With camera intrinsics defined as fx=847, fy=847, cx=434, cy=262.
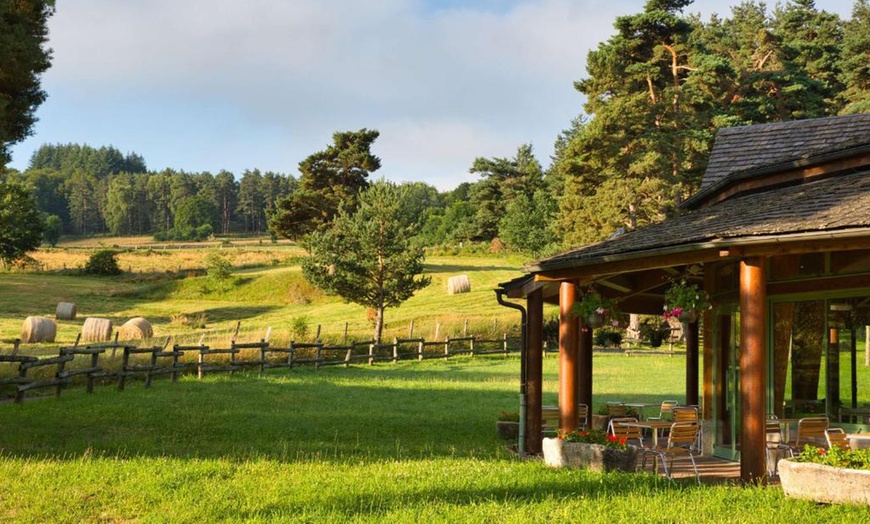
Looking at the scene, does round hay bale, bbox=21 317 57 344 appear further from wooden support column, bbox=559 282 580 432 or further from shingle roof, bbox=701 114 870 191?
wooden support column, bbox=559 282 580 432

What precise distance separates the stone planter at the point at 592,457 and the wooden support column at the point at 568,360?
0.60 m

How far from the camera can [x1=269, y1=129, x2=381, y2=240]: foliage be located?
57312 millimetres

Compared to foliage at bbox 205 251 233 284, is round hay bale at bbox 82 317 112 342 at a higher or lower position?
lower

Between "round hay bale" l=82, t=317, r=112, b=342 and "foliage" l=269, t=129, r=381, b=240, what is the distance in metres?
21.6

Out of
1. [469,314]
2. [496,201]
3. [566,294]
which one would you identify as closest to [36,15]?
[566,294]

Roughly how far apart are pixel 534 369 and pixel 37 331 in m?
28.9

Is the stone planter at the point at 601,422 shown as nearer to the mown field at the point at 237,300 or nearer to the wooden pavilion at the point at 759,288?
the wooden pavilion at the point at 759,288

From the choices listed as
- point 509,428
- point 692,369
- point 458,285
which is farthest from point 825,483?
point 458,285

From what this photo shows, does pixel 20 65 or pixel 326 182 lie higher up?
pixel 326 182

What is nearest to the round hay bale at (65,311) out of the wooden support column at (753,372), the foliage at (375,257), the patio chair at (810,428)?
the foliage at (375,257)

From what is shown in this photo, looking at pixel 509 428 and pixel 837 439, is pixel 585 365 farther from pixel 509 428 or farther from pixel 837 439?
pixel 837 439

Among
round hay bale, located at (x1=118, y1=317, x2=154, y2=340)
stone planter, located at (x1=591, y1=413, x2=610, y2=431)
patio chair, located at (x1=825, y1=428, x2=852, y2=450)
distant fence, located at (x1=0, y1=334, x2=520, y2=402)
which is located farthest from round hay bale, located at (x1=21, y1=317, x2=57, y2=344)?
patio chair, located at (x1=825, y1=428, x2=852, y2=450)

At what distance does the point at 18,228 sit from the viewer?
61.6m

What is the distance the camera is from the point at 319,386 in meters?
23.9
